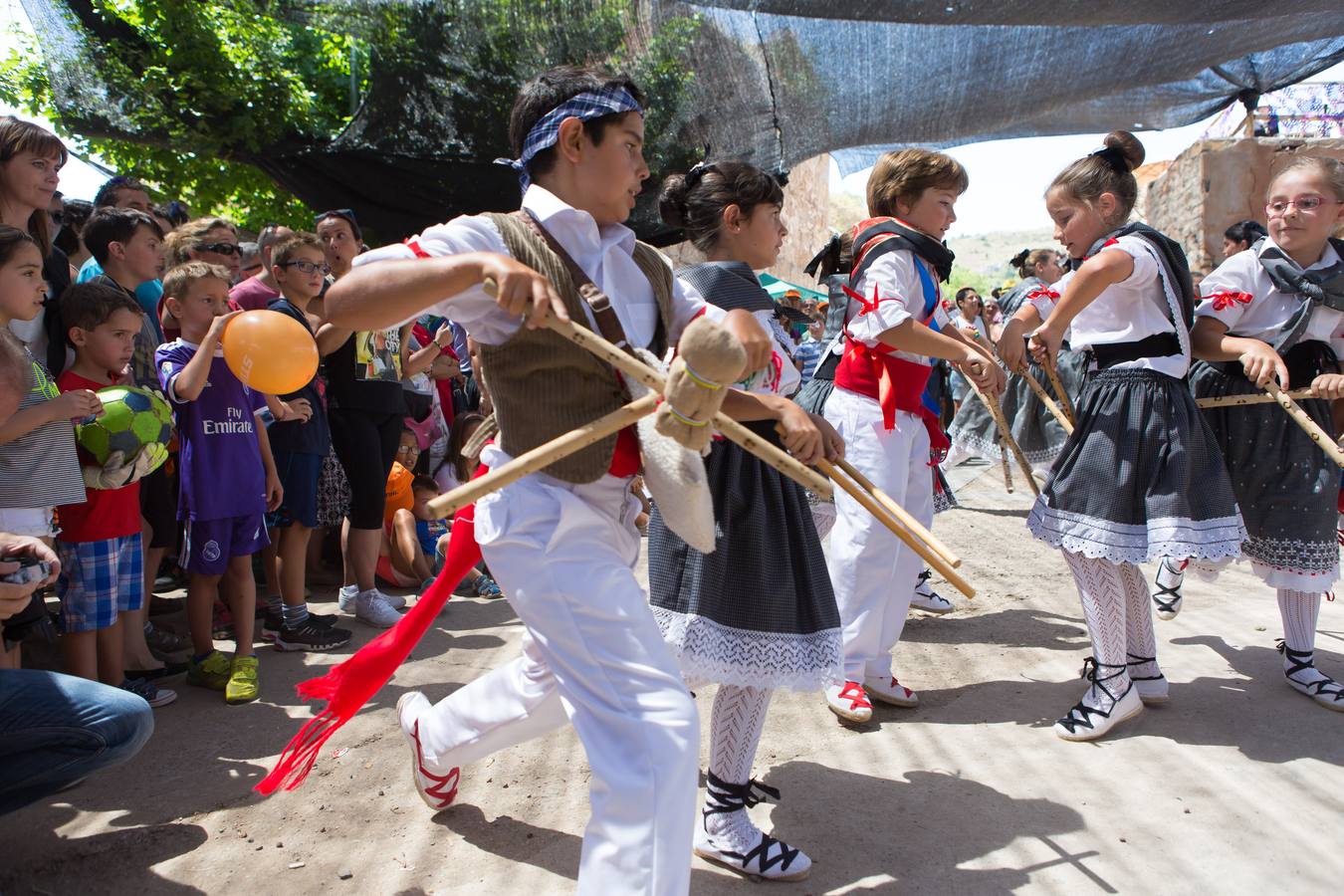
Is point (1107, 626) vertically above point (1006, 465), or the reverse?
point (1107, 626)

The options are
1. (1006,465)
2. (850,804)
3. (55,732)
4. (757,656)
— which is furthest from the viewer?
(1006,465)

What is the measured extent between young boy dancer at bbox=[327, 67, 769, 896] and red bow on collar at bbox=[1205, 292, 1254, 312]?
248cm

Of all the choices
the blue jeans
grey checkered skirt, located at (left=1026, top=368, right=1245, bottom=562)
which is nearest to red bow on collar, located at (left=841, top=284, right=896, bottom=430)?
grey checkered skirt, located at (left=1026, top=368, right=1245, bottom=562)

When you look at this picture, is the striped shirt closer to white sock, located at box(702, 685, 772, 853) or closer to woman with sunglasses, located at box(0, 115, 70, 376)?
woman with sunglasses, located at box(0, 115, 70, 376)

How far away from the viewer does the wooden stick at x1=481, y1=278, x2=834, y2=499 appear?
169cm

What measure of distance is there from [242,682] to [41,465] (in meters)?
1.13

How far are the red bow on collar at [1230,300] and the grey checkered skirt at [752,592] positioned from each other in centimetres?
206

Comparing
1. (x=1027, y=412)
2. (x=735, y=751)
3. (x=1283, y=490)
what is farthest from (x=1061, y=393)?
(x=1027, y=412)

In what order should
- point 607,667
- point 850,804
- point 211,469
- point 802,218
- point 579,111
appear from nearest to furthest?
point 607,667
point 579,111
point 850,804
point 211,469
point 802,218

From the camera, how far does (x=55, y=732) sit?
90.0 inches

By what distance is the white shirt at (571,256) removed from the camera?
192cm

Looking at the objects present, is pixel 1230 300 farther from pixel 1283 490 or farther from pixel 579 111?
pixel 579 111

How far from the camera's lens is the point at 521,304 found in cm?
167

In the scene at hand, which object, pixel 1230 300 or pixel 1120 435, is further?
pixel 1230 300
